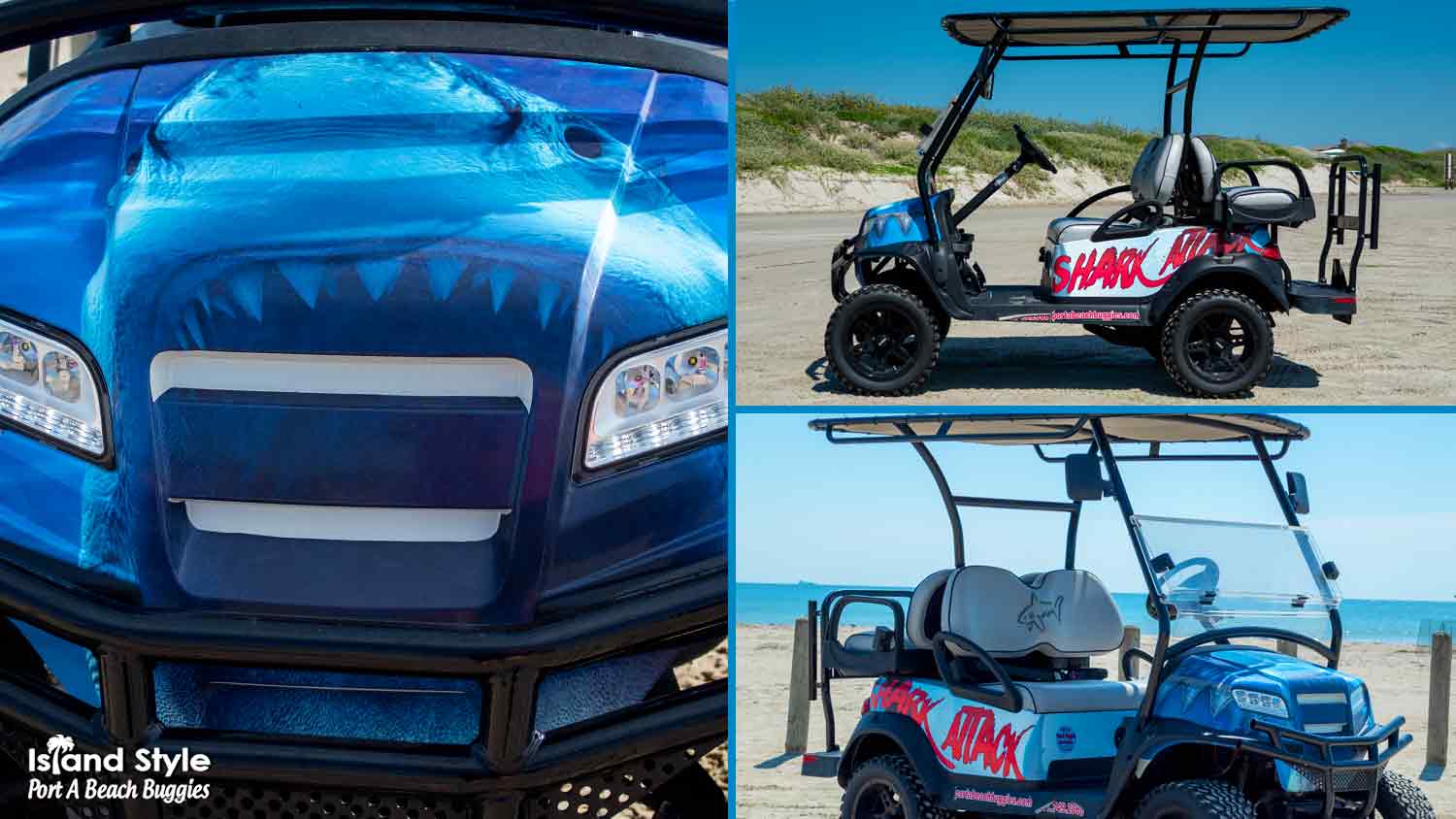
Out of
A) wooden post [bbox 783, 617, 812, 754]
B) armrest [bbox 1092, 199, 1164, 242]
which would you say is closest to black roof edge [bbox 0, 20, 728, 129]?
armrest [bbox 1092, 199, 1164, 242]

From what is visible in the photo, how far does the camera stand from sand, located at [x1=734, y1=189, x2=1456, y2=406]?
3.61m

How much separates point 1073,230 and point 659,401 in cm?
243

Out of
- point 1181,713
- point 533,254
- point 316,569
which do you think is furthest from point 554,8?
point 1181,713

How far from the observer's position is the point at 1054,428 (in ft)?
10.8

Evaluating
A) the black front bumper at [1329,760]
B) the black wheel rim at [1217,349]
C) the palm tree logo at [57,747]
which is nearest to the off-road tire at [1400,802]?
the black front bumper at [1329,760]

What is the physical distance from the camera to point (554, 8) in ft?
9.39

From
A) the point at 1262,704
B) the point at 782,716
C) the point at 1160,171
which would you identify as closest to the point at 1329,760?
the point at 1262,704

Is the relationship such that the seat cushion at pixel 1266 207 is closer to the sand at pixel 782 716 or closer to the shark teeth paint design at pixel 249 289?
the sand at pixel 782 716

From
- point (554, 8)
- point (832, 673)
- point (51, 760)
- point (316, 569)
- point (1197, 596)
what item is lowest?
point (832, 673)

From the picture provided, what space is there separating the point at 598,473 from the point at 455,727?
0.53 meters

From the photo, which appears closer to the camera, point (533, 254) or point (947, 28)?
point (533, 254)

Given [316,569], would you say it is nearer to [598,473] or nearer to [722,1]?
[598,473]

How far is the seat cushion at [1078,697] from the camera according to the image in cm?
318

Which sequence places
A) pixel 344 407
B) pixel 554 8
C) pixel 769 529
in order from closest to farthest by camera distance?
pixel 344 407 → pixel 554 8 → pixel 769 529
